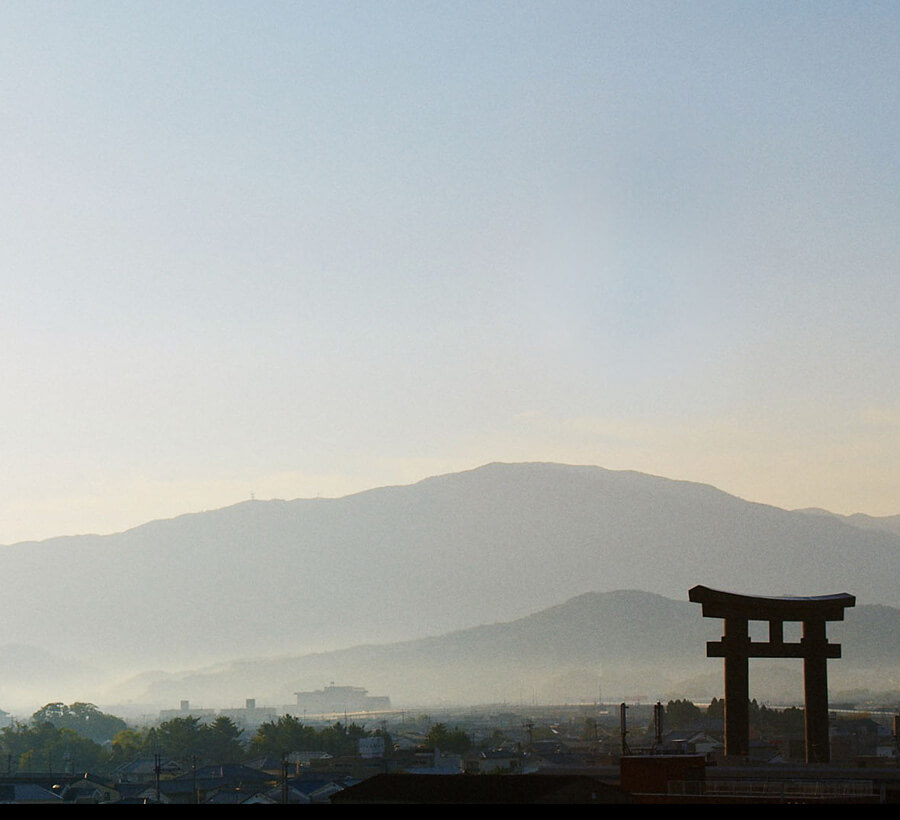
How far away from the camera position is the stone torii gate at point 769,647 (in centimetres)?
3456

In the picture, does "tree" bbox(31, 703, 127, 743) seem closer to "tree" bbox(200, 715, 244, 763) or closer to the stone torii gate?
"tree" bbox(200, 715, 244, 763)

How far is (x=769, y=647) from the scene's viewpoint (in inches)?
1395

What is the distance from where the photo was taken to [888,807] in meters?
9.58

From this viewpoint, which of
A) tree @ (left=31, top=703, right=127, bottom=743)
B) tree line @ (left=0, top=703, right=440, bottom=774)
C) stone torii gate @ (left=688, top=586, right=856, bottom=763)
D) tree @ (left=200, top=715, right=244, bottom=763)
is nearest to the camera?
stone torii gate @ (left=688, top=586, right=856, bottom=763)

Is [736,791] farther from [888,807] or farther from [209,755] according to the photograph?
[209,755]

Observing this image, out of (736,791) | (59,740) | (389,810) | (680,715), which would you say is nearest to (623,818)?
(389,810)

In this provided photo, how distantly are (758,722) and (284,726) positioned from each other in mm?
41811

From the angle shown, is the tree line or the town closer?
the town

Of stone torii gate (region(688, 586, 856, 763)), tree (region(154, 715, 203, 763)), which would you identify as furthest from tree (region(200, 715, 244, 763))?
stone torii gate (region(688, 586, 856, 763))

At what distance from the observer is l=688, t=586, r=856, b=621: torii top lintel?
1362 inches

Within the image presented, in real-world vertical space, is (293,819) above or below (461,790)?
above

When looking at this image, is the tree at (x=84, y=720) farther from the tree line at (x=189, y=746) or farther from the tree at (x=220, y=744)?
the tree at (x=220, y=744)

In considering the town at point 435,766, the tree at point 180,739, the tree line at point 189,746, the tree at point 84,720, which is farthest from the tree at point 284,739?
the tree at point 84,720

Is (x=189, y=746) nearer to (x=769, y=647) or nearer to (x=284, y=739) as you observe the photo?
(x=284, y=739)
